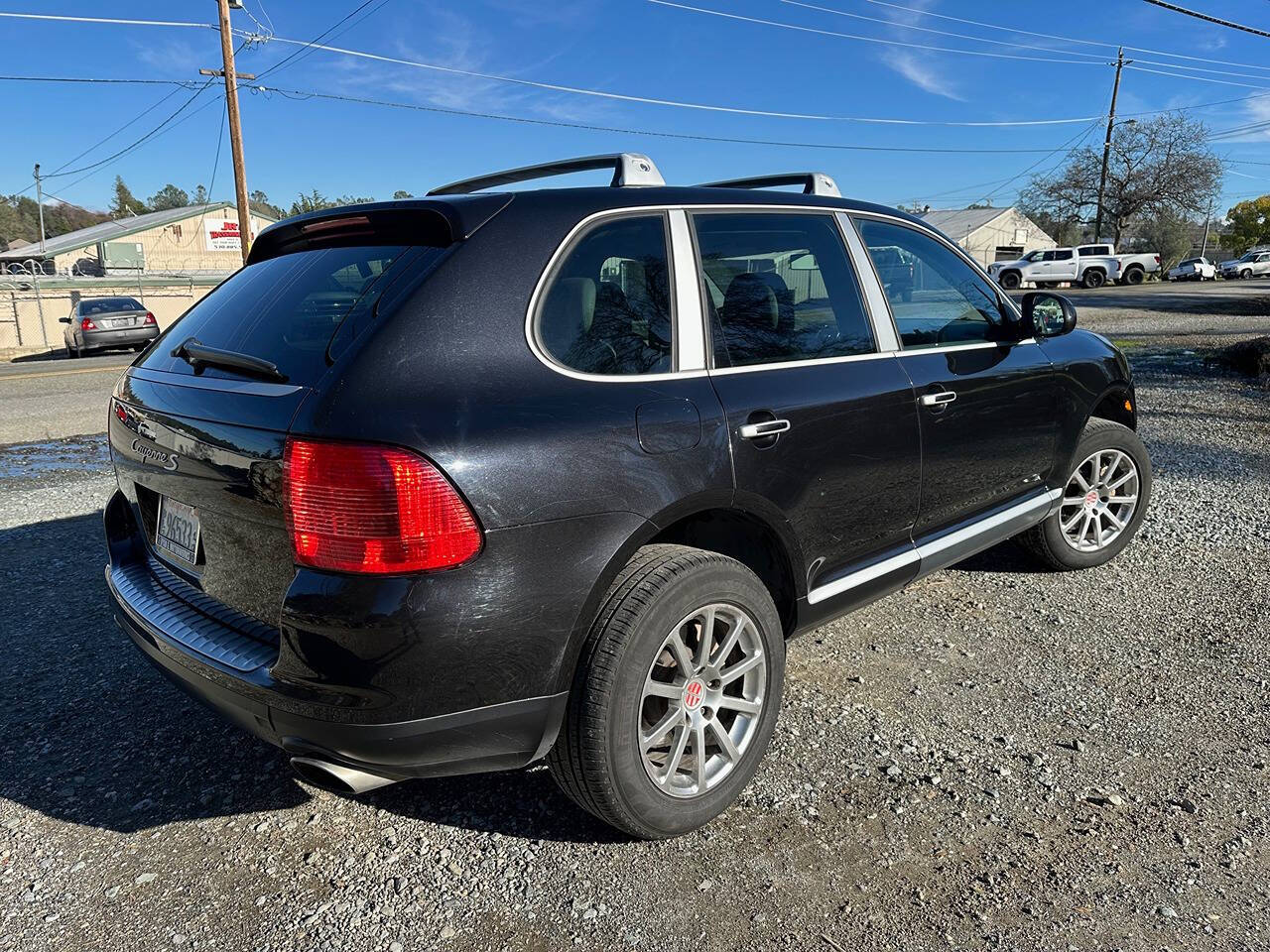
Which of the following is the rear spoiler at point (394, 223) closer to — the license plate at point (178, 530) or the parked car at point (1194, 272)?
the license plate at point (178, 530)

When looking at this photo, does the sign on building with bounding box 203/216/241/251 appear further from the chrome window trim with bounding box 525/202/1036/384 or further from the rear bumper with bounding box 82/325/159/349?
the chrome window trim with bounding box 525/202/1036/384

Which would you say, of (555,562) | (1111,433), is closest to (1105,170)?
(1111,433)

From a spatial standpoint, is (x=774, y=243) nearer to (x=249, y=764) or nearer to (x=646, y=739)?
(x=646, y=739)

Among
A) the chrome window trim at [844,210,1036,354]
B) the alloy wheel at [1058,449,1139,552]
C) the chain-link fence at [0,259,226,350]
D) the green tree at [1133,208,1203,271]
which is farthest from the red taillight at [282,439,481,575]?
the green tree at [1133,208,1203,271]

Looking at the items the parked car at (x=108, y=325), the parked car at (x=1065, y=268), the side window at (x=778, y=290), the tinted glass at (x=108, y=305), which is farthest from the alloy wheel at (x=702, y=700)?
the parked car at (x=1065, y=268)

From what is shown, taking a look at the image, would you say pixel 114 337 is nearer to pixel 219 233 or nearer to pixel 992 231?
pixel 219 233

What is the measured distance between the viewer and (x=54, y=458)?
313 inches

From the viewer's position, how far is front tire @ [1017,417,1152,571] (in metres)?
4.38

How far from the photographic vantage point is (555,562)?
2150 millimetres

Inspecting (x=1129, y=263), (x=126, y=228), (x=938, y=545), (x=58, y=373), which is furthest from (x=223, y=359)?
(x=126, y=228)

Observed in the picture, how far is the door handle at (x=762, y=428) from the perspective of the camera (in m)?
2.58

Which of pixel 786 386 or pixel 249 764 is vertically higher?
pixel 786 386

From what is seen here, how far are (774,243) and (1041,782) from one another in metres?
1.98

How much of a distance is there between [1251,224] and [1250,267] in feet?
101
